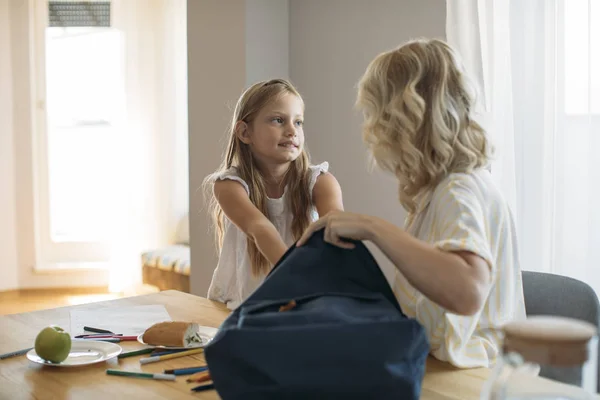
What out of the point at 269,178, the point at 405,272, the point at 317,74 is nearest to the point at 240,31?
the point at 317,74

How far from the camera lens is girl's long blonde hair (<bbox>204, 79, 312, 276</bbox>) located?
2143 millimetres

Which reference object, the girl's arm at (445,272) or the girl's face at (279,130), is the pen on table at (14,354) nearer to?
the girl's arm at (445,272)

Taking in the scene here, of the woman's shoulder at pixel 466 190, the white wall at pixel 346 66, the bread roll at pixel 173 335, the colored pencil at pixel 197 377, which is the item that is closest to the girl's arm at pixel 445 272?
the woman's shoulder at pixel 466 190

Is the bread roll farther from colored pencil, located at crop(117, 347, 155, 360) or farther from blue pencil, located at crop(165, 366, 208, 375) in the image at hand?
blue pencil, located at crop(165, 366, 208, 375)

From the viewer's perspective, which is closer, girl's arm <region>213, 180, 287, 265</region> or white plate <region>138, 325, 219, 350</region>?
white plate <region>138, 325, 219, 350</region>

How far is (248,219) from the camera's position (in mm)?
2002

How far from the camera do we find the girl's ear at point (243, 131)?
7.18ft

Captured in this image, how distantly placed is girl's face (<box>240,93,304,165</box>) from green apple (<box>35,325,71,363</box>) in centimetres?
91

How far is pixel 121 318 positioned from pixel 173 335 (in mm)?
297

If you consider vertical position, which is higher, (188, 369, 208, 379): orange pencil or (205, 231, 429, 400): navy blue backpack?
(205, 231, 429, 400): navy blue backpack

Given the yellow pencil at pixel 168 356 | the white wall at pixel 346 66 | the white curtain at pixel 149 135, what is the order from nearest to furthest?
1. the yellow pencil at pixel 168 356
2. the white wall at pixel 346 66
3. the white curtain at pixel 149 135

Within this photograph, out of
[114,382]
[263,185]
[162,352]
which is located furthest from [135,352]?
[263,185]

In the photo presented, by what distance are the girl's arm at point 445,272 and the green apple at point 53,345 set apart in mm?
639

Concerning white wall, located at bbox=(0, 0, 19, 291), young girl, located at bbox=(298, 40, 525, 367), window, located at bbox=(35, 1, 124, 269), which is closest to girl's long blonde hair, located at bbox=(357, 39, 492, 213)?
young girl, located at bbox=(298, 40, 525, 367)
